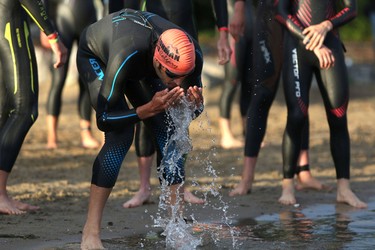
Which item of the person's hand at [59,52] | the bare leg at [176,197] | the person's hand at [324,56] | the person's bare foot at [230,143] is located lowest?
the person's bare foot at [230,143]

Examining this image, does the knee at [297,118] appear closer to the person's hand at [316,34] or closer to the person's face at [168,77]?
the person's hand at [316,34]

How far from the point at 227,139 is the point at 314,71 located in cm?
346

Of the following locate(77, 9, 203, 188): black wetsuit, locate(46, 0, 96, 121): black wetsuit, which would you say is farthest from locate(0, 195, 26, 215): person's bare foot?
locate(46, 0, 96, 121): black wetsuit

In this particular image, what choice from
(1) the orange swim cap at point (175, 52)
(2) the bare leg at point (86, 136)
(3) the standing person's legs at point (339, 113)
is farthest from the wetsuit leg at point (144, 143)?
(2) the bare leg at point (86, 136)

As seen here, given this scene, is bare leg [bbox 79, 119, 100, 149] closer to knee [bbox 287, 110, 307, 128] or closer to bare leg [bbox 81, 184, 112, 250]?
knee [bbox 287, 110, 307, 128]

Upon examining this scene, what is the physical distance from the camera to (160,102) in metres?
6.02

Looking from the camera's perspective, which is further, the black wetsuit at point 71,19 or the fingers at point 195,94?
the black wetsuit at point 71,19

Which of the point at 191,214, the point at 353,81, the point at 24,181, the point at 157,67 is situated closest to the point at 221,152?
the point at 24,181

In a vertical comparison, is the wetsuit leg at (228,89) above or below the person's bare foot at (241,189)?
above

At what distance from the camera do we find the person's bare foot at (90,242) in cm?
633

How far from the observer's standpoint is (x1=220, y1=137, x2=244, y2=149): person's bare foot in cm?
1123

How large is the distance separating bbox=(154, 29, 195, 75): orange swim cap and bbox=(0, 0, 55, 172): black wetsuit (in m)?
1.78

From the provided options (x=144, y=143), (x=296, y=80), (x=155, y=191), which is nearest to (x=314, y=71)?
(x=296, y=80)

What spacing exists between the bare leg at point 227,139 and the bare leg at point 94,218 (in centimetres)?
497
